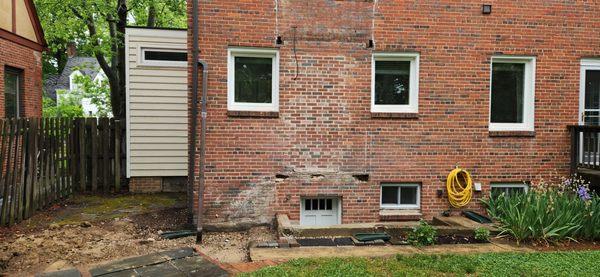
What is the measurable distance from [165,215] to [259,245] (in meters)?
3.12

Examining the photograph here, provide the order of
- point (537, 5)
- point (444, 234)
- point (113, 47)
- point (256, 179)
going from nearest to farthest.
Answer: point (444, 234), point (256, 179), point (537, 5), point (113, 47)

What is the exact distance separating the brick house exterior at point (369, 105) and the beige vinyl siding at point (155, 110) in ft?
11.6

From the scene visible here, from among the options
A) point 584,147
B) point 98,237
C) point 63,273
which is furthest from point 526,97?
point 63,273

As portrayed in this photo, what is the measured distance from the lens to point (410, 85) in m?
7.84

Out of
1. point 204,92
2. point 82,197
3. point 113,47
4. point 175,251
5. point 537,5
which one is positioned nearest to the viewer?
point 175,251

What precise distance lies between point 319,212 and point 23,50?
9.69 metres

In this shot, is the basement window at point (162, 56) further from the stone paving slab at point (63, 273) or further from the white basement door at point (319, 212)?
the stone paving slab at point (63, 273)

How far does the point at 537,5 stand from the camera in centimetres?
789

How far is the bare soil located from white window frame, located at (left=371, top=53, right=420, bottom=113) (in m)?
2.97

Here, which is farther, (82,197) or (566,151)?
(82,197)

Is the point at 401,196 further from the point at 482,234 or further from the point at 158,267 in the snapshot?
the point at 158,267

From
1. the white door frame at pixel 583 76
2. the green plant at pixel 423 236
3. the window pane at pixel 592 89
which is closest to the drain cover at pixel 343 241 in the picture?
the green plant at pixel 423 236

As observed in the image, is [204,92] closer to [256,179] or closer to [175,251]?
[256,179]

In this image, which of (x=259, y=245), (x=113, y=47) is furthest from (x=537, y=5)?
(x=113, y=47)
